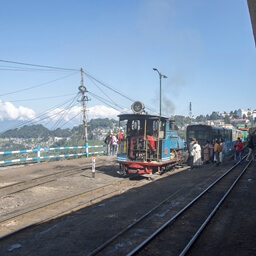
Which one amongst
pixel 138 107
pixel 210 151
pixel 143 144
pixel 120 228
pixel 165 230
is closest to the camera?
pixel 165 230

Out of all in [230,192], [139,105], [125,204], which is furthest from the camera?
[139,105]

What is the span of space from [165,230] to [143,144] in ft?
26.1

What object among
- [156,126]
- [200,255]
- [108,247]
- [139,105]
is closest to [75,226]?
[108,247]

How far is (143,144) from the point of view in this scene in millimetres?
14414

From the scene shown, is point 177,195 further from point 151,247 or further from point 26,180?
point 26,180

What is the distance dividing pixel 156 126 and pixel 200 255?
376 inches

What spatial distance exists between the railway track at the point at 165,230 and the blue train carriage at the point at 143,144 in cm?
460

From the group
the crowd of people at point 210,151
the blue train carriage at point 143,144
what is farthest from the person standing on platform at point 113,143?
the blue train carriage at point 143,144

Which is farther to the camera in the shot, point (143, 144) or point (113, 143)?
point (113, 143)

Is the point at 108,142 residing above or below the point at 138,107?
below

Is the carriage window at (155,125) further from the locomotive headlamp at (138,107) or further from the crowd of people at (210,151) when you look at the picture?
the crowd of people at (210,151)

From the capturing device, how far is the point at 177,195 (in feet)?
34.4

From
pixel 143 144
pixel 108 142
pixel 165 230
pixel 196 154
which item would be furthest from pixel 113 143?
pixel 165 230

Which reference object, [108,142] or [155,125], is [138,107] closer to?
[155,125]
